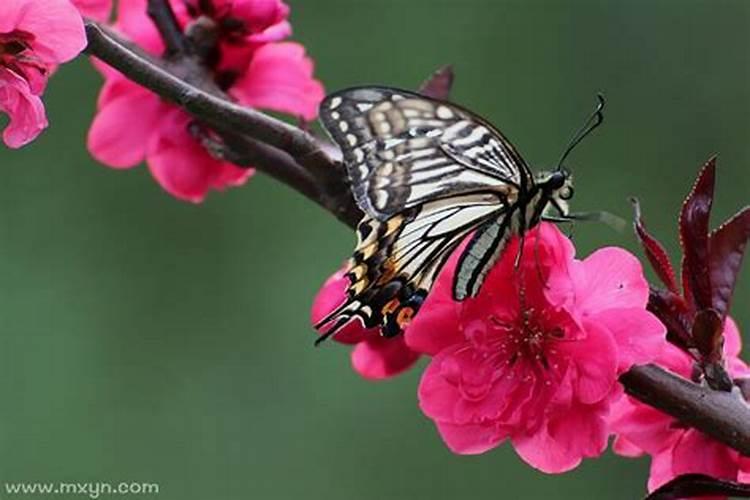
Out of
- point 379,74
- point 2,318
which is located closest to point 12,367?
point 2,318

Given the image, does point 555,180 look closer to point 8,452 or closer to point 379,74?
point 8,452

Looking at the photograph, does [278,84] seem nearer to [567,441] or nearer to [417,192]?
[417,192]

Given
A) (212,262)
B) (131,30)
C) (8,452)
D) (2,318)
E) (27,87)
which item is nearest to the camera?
(27,87)

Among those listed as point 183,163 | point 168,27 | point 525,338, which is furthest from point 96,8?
point 525,338

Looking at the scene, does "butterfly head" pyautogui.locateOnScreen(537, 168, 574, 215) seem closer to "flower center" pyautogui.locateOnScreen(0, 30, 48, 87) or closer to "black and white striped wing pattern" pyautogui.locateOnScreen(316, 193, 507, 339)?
"black and white striped wing pattern" pyautogui.locateOnScreen(316, 193, 507, 339)

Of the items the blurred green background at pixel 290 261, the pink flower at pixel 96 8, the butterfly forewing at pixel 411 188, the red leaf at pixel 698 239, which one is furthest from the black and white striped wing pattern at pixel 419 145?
the blurred green background at pixel 290 261

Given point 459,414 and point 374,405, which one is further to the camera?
point 374,405

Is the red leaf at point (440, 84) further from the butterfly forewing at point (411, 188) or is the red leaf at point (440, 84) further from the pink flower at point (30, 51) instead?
the pink flower at point (30, 51)
